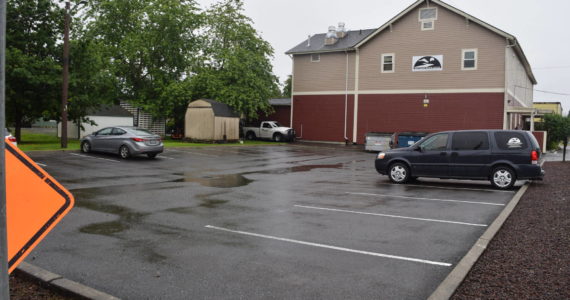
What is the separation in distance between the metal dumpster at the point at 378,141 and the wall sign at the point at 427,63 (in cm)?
740

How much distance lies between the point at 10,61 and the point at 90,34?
1955 centimetres

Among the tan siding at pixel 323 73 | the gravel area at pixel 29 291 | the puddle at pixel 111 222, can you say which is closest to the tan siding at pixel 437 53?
the tan siding at pixel 323 73

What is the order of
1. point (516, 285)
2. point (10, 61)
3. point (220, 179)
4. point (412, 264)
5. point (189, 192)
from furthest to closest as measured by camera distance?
point (10, 61)
point (220, 179)
point (189, 192)
point (412, 264)
point (516, 285)

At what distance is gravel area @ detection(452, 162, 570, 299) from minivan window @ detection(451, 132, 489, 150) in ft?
13.7

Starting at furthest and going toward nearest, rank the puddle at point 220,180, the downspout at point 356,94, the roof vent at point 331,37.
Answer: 1. the roof vent at point 331,37
2. the downspout at point 356,94
3. the puddle at point 220,180

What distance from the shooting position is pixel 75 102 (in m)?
27.2

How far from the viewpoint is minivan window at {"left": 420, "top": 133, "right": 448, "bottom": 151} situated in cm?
1412

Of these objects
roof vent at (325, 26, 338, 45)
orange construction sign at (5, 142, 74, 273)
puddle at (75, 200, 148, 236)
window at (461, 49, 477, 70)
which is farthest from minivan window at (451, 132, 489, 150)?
roof vent at (325, 26, 338, 45)

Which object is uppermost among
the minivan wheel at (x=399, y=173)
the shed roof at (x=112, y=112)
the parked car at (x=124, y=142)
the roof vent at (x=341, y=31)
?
the roof vent at (x=341, y=31)

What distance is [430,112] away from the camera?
34.0 m

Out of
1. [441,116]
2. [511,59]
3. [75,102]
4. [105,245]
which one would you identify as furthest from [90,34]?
[105,245]

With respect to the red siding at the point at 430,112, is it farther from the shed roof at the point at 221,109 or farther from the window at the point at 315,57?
the shed roof at the point at 221,109

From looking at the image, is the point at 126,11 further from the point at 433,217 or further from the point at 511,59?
the point at 433,217

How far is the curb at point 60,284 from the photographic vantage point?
447 cm
